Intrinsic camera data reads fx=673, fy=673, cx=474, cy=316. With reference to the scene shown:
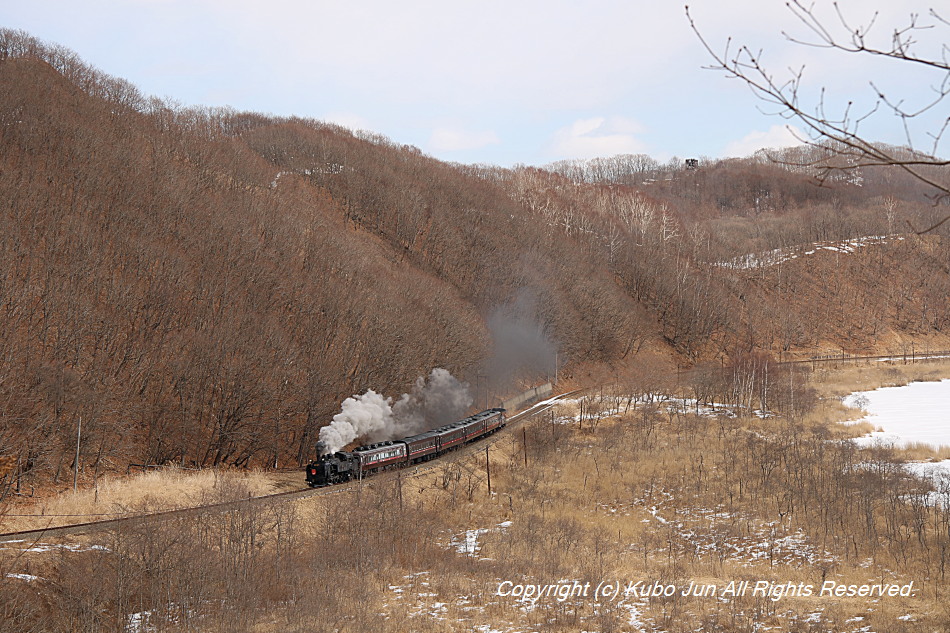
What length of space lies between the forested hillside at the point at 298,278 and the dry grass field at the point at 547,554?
914cm

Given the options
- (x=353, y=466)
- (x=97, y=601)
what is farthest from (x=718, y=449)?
(x=97, y=601)

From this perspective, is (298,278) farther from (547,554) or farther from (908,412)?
(908,412)

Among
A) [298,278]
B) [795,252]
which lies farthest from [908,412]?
[795,252]

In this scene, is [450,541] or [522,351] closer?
[450,541]

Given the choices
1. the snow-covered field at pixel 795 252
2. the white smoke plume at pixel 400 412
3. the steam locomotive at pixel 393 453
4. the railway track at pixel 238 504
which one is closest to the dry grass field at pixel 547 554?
the railway track at pixel 238 504

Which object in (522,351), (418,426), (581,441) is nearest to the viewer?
(581,441)

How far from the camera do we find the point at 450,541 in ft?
104

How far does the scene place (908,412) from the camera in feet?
175

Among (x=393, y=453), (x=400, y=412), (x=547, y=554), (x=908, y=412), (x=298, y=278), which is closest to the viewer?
(x=547, y=554)

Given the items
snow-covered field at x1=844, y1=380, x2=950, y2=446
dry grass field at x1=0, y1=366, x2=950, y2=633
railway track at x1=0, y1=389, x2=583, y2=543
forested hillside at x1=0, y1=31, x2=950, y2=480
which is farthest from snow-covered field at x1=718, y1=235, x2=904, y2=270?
railway track at x1=0, y1=389, x2=583, y2=543

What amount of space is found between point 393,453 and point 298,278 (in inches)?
975

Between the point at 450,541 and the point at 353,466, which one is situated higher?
the point at 353,466

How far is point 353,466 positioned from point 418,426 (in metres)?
16.4

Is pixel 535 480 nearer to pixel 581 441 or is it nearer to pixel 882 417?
pixel 581 441
